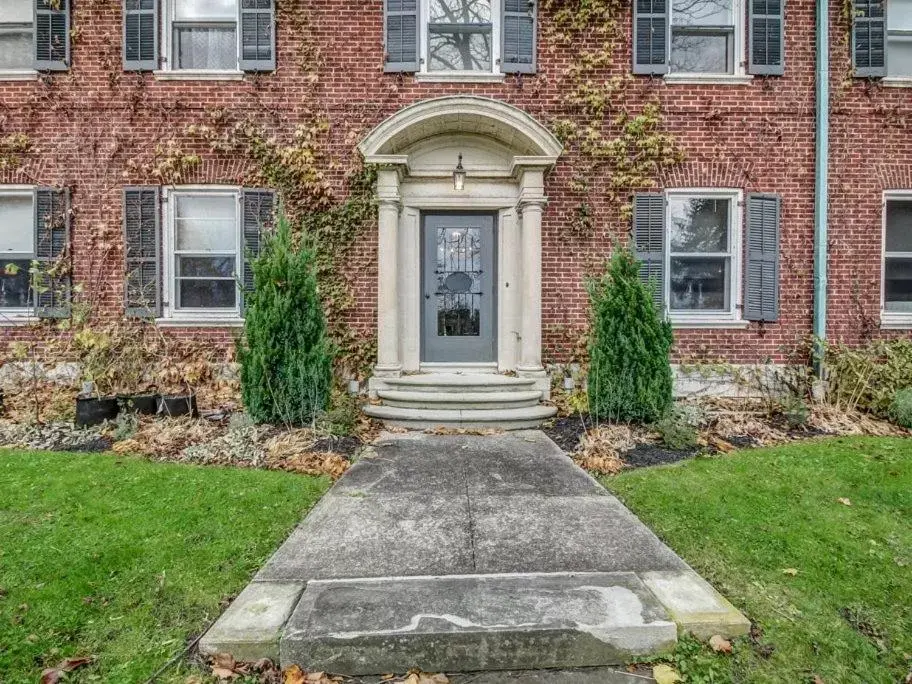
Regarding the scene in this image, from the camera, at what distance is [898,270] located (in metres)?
6.96

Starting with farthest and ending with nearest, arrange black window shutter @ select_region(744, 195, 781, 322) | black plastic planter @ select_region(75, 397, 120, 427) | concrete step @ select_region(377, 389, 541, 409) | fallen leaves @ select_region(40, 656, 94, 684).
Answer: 1. black window shutter @ select_region(744, 195, 781, 322)
2. concrete step @ select_region(377, 389, 541, 409)
3. black plastic planter @ select_region(75, 397, 120, 427)
4. fallen leaves @ select_region(40, 656, 94, 684)

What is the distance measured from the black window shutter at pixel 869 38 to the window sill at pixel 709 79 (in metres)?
1.42

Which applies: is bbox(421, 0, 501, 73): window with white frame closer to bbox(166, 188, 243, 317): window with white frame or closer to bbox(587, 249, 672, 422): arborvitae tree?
bbox(166, 188, 243, 317): window with white frame

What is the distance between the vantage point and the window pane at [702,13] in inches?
271

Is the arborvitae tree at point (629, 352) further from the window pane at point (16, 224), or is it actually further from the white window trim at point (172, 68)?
the window pane at point (16, 224)

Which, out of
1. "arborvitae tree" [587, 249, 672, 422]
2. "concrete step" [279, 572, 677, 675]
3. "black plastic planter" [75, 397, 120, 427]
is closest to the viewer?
"concrete step" [279, 572, 677, 675]

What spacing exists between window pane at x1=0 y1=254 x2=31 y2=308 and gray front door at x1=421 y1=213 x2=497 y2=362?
528 centimetres

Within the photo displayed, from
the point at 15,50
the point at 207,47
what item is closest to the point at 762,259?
the point at 207,47

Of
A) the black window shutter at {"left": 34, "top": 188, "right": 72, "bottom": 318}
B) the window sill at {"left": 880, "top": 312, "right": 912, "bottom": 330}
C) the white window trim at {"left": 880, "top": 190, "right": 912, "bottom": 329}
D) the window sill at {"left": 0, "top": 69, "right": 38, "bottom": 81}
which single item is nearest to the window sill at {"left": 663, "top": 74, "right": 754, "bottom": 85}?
the white window trim at {"left": 880, "top": 190, "right": 912, "bottom": 329}

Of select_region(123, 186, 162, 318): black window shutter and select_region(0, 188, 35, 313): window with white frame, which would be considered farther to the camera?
select_region(0, 188, 35, 313): window with white frame

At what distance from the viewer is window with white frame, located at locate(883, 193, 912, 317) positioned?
6.95 m

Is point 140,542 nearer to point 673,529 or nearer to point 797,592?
point 673,529

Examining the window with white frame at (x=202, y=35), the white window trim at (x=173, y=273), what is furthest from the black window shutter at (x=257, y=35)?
the white window trim at (x=173, y=273)

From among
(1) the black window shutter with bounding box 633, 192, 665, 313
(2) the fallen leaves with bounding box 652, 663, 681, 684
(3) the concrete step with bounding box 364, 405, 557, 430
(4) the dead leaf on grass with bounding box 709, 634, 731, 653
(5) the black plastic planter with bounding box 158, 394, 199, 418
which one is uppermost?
(1) the black window shutter with bounding box 633, 192, 665, 313
